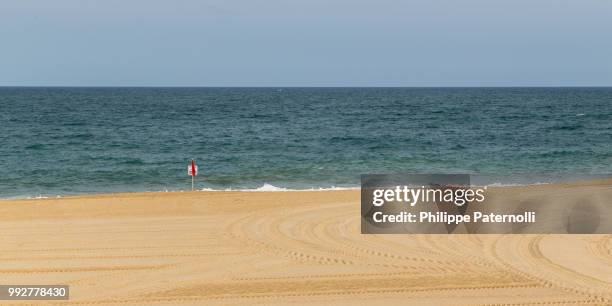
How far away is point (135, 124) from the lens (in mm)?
53594

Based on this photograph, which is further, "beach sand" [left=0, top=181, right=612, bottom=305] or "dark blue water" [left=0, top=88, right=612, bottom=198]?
"dark blue water" [left=0, top=88, right=612, bottom=198]

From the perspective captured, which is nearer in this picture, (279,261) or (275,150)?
(279,261)

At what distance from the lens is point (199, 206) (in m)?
17.5

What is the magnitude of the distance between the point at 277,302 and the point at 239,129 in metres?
40.3

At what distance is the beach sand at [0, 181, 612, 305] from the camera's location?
10578 mm

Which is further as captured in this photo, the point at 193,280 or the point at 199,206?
the point at 199,206

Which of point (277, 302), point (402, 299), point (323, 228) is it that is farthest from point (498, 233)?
point (277, 302)

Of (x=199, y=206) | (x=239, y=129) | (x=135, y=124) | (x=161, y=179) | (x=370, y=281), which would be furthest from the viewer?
(x=135, y=124)

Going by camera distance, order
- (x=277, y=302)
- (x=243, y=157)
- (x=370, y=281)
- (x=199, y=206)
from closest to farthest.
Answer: (x=277, y=302)
(x=370, y=281)
(x=199, y=206)
(x=243, y=157)

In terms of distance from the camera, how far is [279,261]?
1230 cm

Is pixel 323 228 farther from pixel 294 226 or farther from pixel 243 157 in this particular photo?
pixel 243 157

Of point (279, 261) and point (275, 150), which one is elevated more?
point (275, 150)

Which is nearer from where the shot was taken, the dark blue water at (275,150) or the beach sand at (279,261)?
the beach sand at (279,261)

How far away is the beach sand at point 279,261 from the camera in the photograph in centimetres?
1058
